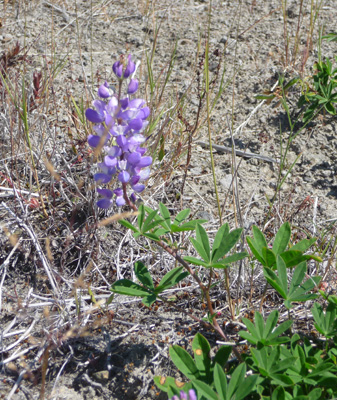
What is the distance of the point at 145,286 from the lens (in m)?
1.63

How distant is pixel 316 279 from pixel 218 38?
7.12 ft

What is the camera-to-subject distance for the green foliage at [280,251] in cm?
160

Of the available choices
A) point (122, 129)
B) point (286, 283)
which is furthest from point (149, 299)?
point (122, 129)

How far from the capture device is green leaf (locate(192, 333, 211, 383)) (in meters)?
1.43

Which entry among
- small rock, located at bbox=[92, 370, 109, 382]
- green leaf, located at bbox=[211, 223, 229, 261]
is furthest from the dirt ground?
green leaf, located at bbox=[211, 223, 229, 261]

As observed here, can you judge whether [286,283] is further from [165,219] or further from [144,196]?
[144,196]

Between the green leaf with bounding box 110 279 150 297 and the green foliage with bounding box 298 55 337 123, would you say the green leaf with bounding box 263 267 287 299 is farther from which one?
the green foliage with bounding box 298 55 337 123

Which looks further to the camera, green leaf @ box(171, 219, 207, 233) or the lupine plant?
green leaf @ box(171, 219, 207, 233)

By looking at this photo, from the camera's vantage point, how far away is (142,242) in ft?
6.95

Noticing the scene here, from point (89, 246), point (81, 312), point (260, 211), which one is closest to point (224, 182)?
point (260, 211)

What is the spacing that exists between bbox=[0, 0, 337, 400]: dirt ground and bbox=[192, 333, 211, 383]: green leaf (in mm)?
228

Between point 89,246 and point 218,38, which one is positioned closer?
point 89,246

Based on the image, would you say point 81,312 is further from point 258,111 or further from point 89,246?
point 258,111

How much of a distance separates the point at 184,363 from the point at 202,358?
0.06 m
